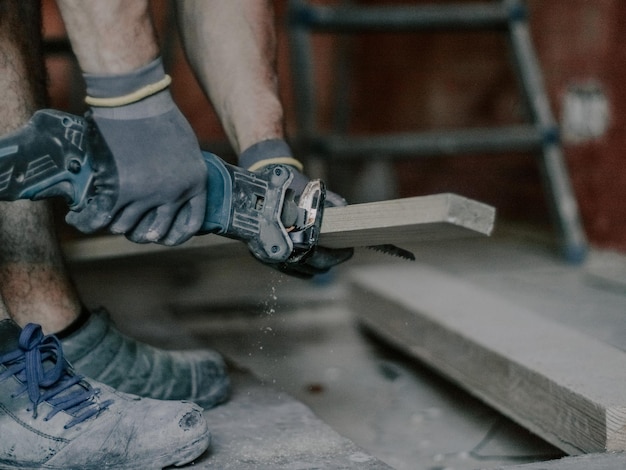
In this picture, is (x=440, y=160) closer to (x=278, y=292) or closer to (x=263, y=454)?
(x=278, y=292)

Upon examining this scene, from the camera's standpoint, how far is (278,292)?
234cm

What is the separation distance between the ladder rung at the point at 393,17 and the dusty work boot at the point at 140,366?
1.18m

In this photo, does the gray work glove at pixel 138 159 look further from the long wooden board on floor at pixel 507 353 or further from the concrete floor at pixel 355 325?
the long wooden board on floor at pixel 507 353

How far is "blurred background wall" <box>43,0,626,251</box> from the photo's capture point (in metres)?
2.30

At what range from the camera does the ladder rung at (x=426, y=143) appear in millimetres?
2166

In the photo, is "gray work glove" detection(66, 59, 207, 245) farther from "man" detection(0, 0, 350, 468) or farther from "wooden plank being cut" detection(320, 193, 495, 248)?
"wooden plank being cut" detection(320, 193, 495, 248)

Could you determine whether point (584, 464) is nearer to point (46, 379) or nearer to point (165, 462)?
point (165, 462)

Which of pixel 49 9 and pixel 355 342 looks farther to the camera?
pixel 49 9

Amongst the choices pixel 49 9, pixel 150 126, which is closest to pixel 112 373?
pixel 150 126

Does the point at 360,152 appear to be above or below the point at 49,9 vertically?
below

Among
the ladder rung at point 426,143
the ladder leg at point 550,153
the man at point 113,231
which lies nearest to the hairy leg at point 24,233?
the man at point 113,231

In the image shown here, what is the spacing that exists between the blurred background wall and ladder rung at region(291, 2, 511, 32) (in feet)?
1.12

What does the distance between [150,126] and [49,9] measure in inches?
118

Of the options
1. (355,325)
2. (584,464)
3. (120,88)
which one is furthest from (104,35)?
(355,325)
